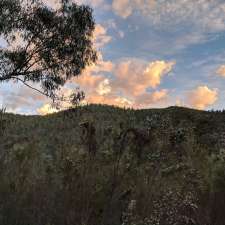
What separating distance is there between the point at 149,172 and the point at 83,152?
1459 mm

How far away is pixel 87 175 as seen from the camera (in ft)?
31.2

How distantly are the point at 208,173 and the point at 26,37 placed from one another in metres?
15.7

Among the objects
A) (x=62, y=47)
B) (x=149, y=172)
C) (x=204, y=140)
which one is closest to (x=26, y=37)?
(x=62, y=47)

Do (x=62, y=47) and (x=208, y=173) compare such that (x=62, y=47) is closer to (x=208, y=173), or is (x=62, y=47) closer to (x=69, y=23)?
(x=69, y=23)

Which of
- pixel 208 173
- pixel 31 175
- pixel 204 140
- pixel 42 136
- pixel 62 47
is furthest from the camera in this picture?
pixel 42 136

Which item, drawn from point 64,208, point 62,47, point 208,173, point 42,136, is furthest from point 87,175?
point 42,136

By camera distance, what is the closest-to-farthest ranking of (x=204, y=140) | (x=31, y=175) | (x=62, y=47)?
(x=31, y=175) → (x=62, y=47) → (x=204, y=140)

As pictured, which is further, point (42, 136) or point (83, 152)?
point (42, 136)

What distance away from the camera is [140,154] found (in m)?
9.30

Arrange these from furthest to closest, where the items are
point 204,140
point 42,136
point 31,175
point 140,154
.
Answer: point 42,136 < point 204,140 < point 31,175 < point 140,154

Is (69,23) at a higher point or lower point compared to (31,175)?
higher


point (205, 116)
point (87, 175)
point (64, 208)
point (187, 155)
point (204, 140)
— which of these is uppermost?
point (205, 116)

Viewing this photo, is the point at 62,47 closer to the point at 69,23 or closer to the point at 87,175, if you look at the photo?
the point at 69,23

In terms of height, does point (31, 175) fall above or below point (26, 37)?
below
